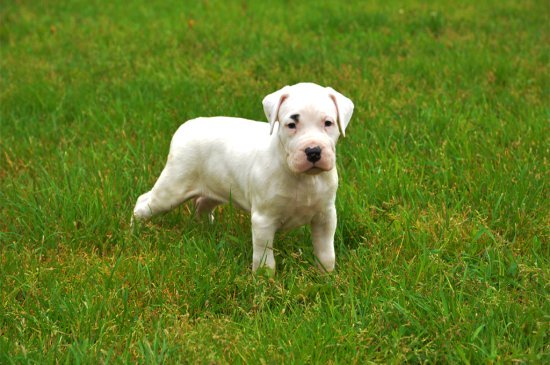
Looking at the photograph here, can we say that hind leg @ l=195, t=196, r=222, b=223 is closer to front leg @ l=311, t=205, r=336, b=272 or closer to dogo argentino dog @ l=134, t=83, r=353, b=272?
dogo argentino dog @ l=134, t=83, r=353, b=272

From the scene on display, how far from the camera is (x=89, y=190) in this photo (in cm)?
500

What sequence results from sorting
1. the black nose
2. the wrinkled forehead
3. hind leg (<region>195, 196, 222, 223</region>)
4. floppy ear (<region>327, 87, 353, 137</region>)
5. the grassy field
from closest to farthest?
the grassy field
the black nose
the wrinkled forehead
floppy ear (<region>327, 87, 353, 137</region>)
hind leg (<region>195, 196, 222, 223</region>)

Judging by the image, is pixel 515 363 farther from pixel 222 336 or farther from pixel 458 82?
pixel 458 82

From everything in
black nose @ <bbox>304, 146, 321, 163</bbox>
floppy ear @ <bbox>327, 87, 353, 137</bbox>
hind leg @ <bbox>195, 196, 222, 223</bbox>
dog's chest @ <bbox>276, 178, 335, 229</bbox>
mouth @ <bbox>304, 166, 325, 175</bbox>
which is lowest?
hind leg @ <bbox>195, 196, 222, 223</bbox>

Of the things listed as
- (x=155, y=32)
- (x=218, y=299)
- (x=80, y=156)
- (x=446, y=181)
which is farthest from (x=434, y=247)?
(x=155, y=32)

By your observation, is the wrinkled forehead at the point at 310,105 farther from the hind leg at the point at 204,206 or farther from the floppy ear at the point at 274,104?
the hind leg at the point at 204,206

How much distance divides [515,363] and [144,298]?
68.6 inches

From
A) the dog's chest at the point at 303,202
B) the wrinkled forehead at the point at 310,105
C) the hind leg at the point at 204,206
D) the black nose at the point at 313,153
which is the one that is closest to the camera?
the black nose at the point at 313,153

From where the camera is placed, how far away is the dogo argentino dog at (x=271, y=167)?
3672 mm

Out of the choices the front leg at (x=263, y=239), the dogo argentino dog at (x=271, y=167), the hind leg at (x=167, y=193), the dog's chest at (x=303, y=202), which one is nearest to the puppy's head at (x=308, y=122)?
the dogo argentino dog at (x=271, y=167)

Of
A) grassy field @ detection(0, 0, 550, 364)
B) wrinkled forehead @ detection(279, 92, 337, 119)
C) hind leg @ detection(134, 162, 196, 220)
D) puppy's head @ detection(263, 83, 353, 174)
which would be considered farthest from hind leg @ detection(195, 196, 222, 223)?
wrinkled forehead @ detection(279, 92, 337, 119)

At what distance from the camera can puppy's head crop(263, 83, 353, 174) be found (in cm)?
358

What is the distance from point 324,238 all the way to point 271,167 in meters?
0.49

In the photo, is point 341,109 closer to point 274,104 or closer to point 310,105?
point 310,105
